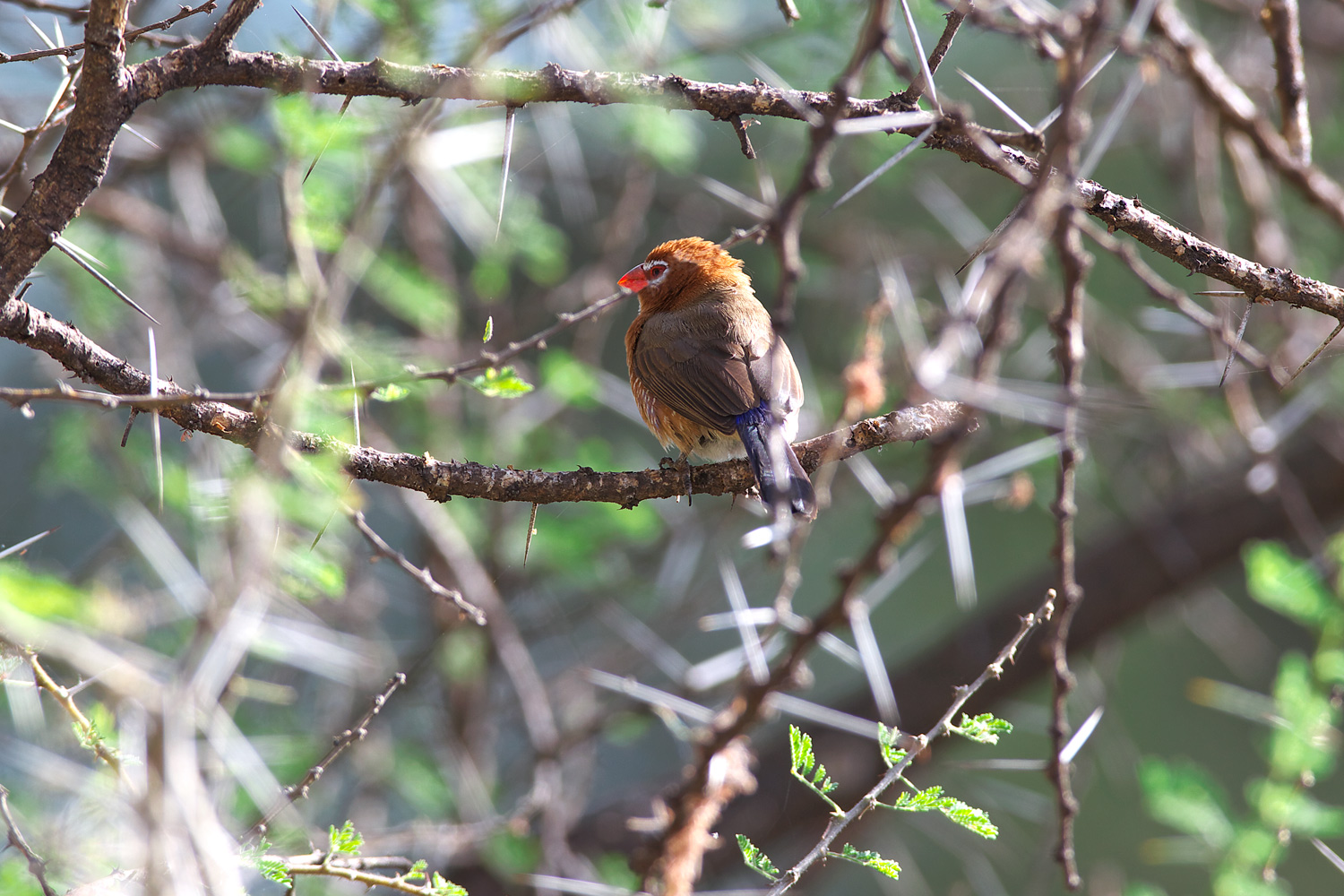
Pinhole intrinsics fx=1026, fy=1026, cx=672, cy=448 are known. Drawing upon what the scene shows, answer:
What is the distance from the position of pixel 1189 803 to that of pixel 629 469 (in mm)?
3766

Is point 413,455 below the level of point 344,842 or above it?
above

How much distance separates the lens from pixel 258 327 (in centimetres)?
658

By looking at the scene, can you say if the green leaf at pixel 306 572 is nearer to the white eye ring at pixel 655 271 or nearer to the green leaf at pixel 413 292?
the green leaf at pixel 413 292

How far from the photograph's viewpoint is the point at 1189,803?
330 cm

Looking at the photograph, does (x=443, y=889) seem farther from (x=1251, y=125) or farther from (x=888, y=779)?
(x=1251, y=125)

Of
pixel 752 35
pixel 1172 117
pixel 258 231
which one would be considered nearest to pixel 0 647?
pixel 752 35

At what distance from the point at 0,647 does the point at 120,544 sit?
143 inches

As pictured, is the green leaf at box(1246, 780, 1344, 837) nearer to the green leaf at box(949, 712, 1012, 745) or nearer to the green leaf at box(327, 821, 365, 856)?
the green leaf at box(949, 712, 1012, 745)

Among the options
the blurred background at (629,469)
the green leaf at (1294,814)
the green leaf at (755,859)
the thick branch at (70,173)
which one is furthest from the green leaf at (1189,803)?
the thick branch at (70,173)

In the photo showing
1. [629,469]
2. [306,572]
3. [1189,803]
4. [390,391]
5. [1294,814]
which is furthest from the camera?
[629,469]

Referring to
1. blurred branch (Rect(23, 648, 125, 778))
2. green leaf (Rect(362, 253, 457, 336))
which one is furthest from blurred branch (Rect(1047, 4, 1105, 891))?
green leaf (Rect(362, 253, 457, 336))

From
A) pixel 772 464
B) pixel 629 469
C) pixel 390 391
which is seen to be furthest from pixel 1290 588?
pixel 629 469

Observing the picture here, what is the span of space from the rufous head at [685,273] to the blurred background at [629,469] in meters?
0.60

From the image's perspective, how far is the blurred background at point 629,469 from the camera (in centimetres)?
393
